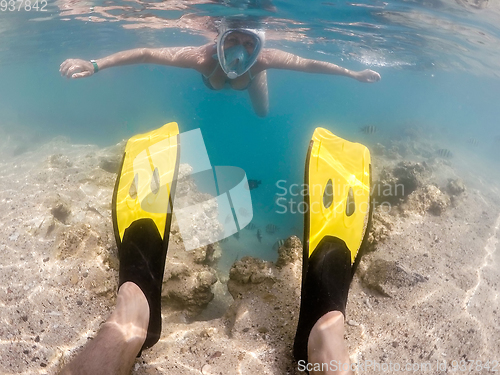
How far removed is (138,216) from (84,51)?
27.8 m

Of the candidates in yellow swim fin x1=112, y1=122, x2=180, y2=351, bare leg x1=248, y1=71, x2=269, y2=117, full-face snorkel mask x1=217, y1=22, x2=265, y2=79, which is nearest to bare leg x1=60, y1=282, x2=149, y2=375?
yellow swim fin x1=112, y1=122, x2=180, y2=351

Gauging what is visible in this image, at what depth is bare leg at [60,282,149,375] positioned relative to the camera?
7.20 ft

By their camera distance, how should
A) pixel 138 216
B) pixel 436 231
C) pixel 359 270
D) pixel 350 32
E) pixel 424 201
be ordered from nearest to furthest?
pixel 138 216
pixel 359 270
pixel 436 231
pixel 424 201
pixel 350 32

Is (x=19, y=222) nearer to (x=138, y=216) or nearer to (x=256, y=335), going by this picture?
(x=138, y=216)

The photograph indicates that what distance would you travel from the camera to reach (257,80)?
10.4 metres

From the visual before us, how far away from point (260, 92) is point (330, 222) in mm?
9000

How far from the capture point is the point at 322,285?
9.41ft

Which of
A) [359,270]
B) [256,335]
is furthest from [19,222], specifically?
[359,270]

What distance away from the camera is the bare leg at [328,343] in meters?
2.38
